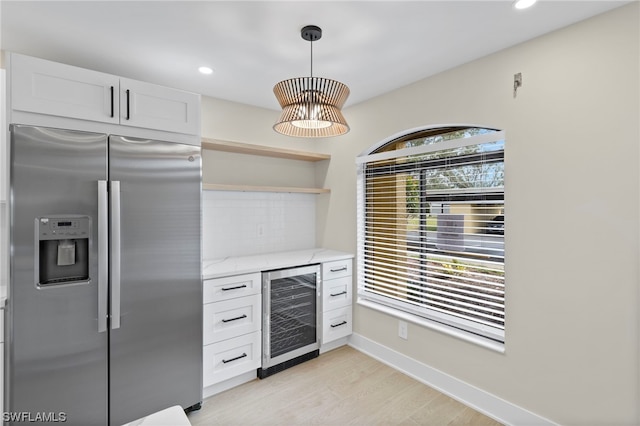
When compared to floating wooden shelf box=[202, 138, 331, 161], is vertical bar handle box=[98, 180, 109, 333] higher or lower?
lower

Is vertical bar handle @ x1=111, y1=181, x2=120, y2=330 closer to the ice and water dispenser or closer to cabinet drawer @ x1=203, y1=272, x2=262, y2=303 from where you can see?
the ice and water dispenser

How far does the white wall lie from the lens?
169 centimetres

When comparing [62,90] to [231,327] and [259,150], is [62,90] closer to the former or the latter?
[259,150]

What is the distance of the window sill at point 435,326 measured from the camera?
225 centimetres

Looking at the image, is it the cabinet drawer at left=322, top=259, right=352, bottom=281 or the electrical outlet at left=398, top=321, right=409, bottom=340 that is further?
the cabinet drawer at left=322, top=259, right=352, bottom=281

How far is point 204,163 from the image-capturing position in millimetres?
3002

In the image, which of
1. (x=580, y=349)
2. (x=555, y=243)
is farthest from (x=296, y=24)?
(x=580, y=349)

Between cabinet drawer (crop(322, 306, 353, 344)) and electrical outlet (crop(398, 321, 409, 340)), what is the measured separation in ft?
1.97

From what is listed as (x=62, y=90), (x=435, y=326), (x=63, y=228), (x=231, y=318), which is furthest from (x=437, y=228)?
(x=62, y=90)

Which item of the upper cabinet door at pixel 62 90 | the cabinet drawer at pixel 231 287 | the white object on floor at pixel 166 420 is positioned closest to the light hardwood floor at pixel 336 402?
the cabinet drawer at pixel 231 287

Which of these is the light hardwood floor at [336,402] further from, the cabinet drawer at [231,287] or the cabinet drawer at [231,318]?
the cabinet drawer at [231,287]

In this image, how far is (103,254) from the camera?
1884 millimetres

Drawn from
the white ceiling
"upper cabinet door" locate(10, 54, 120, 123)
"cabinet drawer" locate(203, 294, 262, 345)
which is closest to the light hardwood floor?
"cabinet drawer" locate(203, 294, 262, 345)

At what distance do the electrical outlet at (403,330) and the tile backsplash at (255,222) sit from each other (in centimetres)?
140
